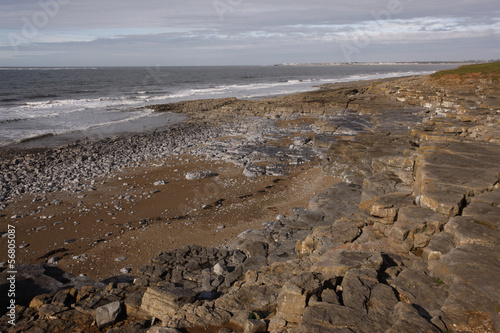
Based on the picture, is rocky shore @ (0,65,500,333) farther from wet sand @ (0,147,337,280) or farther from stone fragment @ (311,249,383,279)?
wet sand @ (0,147,337,280)

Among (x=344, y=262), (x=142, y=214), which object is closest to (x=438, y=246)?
(x=344, y=262)

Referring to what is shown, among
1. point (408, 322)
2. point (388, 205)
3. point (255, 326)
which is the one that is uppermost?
point (388, 205)

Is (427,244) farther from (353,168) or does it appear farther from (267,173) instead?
(267,173)

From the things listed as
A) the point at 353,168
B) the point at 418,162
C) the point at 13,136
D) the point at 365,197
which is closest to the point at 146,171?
the point at 353,168

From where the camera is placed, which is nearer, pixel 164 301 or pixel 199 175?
pixel 164 301

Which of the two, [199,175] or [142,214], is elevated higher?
[199,175]

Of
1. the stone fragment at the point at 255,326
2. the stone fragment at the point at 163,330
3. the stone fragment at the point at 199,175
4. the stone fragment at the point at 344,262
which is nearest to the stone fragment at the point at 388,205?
the stone fragment at the point at 344,262

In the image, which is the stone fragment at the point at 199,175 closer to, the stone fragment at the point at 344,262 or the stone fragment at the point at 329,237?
the stone fragment at the point at 329,237

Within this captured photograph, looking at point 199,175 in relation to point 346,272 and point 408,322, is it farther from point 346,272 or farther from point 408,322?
point 408,322

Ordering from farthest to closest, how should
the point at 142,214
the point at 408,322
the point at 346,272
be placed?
the point at 142,214
the point at 346,272
the point at 408,322

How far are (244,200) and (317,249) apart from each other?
6401 mm

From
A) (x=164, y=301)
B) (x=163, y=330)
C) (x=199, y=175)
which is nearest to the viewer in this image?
(x=163, y=330)

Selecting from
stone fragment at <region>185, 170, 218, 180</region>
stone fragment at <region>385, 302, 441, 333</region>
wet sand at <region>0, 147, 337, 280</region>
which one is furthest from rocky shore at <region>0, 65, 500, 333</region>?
stone fragment at <region>185, 170, 218, 180</region>

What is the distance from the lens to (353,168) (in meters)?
15.7
